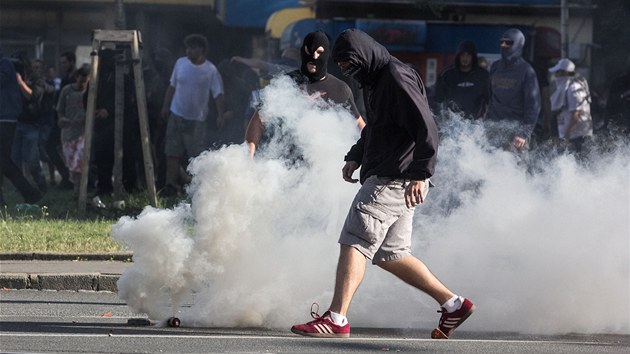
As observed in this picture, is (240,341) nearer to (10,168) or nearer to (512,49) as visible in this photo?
(512,49)

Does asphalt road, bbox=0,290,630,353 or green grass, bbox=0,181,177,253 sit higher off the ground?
asphalt road, bbox=0,290,630,353

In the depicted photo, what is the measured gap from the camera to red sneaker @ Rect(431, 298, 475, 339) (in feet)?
23.9

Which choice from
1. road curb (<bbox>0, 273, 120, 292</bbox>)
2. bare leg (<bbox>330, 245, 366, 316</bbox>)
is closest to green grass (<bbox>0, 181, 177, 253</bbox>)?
road curb (<bbox>0, 273, 120, 292</bbox>)

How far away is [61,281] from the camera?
34.1 ft

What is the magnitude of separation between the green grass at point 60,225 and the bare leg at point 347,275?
332 centimetres

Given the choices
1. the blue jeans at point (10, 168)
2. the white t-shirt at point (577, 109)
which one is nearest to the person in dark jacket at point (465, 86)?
the white t-shirt at point (577, 109)

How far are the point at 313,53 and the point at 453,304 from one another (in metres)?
2.28

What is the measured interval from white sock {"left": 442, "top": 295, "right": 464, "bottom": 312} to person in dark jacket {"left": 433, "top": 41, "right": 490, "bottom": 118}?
679cm

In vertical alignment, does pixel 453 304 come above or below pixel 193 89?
below

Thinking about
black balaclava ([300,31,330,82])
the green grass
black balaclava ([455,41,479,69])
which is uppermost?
black balaclava ([300,31,330,82])

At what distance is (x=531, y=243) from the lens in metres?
8.02

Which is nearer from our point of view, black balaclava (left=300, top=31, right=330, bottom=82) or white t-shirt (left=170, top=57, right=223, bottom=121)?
black balaclava (left=300, top=31, right=330, bottom=82)

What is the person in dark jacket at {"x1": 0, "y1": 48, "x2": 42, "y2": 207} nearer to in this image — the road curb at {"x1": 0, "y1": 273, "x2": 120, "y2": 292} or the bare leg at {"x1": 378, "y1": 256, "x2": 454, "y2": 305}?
the road curb at {"x1": 0, "y1": 273, "x2": 120, "y2": 292}

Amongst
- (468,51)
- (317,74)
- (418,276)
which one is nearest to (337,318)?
(418,276)
